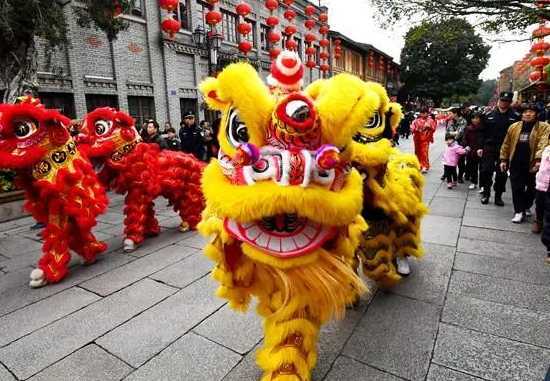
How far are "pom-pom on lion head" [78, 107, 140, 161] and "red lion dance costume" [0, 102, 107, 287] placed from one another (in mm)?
482

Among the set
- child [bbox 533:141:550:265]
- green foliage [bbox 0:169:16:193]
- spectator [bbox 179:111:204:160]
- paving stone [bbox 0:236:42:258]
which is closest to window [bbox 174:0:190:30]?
spectator [bbox 179:111:204:160]

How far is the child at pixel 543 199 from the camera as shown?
339cm

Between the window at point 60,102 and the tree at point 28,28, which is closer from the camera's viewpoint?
the tree at point 28,28

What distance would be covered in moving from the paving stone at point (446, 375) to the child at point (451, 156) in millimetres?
5878

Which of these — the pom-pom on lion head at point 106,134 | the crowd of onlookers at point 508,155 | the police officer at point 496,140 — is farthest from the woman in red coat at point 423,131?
the pom-pom on lion head at point 106,134

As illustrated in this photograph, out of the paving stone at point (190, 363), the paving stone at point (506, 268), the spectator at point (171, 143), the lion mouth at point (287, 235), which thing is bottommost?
the paving stone at point (190, 363)

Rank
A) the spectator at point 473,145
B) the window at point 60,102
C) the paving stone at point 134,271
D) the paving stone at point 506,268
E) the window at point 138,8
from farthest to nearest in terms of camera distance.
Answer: the window at point 138,8
the window at point 60,102
the spectator at point 473,145
the paving stone at point 134,271
the paving stone at point 506,268

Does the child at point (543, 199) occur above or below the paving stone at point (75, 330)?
above

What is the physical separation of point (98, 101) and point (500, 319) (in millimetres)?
10764

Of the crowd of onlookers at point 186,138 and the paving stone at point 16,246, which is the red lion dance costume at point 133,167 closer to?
the paving stone at point 16,246

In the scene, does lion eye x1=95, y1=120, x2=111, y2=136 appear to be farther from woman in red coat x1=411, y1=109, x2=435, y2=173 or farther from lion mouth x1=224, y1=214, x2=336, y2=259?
woman in red coat x1=411, y1=109, x2=435, y2=173

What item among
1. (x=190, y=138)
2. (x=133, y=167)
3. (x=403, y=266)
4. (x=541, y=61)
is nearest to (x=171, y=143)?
(x=190, y=138)

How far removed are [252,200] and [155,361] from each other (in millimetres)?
1453

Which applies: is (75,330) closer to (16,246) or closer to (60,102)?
(16,246)
